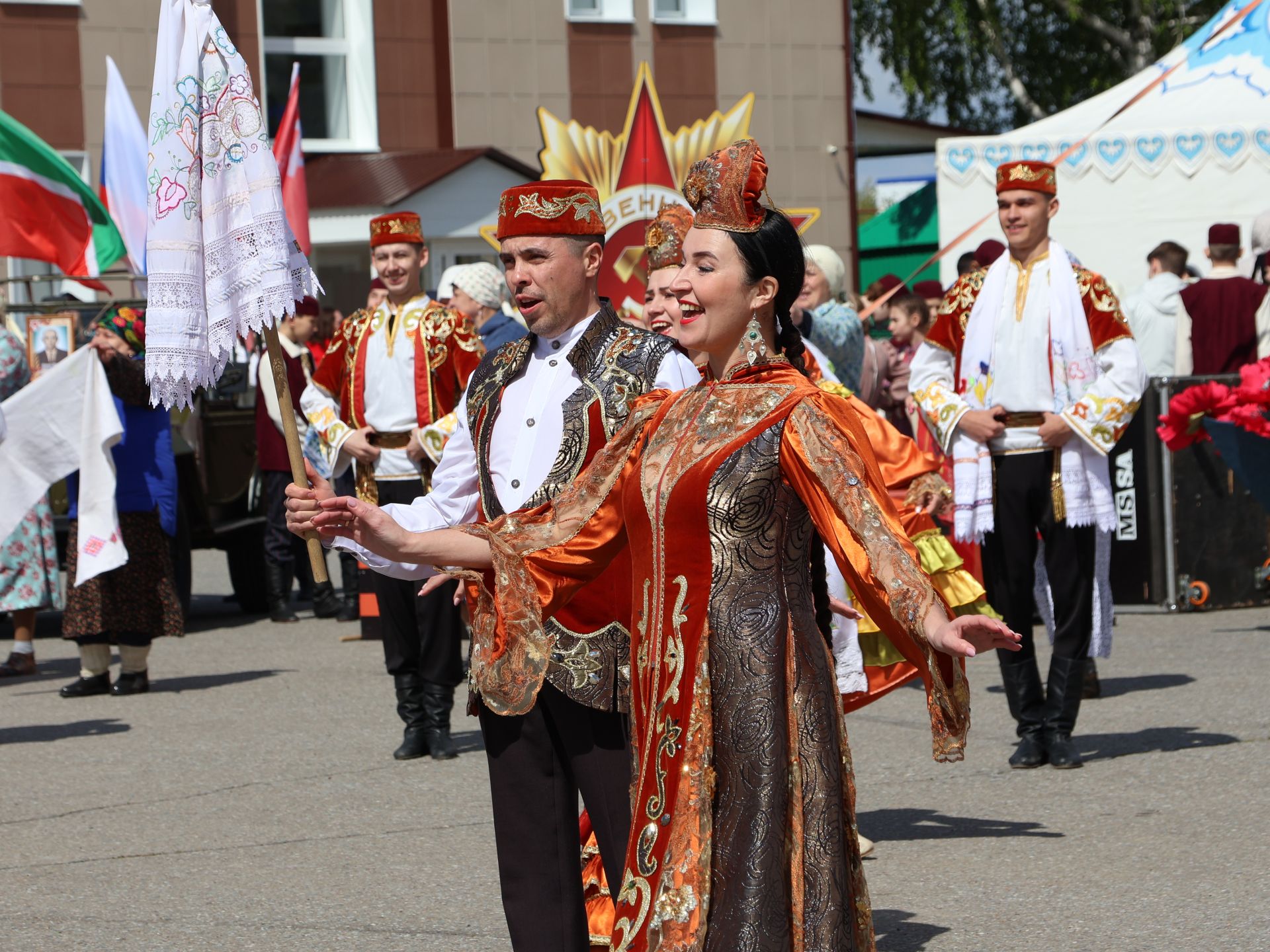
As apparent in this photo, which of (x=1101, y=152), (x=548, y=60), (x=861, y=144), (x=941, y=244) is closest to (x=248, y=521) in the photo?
(x=941, y=244)

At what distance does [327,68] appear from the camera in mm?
23703

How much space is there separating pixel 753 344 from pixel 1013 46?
37.6 meters

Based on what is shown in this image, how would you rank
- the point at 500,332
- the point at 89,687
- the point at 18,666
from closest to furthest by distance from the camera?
1. the point at 89,687
2. the point at 500,332
3. the point at 18,666

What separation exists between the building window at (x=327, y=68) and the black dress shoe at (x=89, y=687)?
14.4 metres

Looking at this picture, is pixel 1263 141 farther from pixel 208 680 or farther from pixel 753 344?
pixel 753 344

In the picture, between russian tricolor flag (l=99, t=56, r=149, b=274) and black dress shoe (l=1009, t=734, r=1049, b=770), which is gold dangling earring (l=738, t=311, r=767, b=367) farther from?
russian tricolor flag (l=99, t=56, r=149, b=274)

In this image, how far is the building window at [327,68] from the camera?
77.2ft

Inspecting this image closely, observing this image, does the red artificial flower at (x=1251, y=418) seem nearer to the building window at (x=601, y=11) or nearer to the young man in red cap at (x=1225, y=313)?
the young man in red cap at (x=1225, y=313)

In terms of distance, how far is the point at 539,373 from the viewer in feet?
14.6

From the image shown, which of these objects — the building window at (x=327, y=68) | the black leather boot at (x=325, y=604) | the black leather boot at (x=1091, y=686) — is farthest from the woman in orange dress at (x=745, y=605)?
the building window at (x=327, y=68)

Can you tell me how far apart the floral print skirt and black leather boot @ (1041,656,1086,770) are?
18.5 ft

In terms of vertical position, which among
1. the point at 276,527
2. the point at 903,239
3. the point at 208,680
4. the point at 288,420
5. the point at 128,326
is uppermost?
the point at 903,239

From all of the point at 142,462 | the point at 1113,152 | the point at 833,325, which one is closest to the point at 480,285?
the point at 142,462

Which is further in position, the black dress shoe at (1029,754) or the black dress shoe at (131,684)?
the black dress shoe at (131,684)
